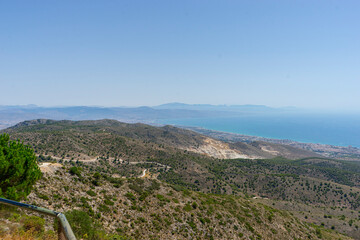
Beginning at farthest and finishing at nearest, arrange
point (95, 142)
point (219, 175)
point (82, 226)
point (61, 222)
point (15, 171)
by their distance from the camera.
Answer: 1. point (95, 142)
2. point (219, 175)
3. point (15, 171)
4. point (82, 226)
5. point (61, 222)

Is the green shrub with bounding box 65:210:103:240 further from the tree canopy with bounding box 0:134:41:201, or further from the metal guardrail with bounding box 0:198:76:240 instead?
the metal guardrail with bounding box 0:198:76:240

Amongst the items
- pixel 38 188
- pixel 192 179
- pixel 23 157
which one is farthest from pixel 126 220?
pixel 192 179

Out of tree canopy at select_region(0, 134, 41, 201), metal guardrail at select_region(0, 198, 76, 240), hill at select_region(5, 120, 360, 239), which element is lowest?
hill at select_region(5, 120, 360, 239)

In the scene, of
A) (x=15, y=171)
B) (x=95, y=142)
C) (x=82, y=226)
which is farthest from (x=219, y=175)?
(x=15, y=171)

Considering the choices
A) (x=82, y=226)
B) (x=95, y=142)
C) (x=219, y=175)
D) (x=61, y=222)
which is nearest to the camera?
(x=61, y=222)

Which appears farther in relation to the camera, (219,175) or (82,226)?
(219,175)

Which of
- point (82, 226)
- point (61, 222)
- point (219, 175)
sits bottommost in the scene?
point (219, 175)

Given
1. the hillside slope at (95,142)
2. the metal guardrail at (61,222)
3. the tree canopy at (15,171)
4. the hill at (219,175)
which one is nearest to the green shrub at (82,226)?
the tree canopy at (15,171)

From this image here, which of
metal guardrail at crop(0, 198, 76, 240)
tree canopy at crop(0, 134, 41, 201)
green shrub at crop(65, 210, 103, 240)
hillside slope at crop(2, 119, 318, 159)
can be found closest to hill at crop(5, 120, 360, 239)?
hillside slope at crop(2, 119, 318, 159)

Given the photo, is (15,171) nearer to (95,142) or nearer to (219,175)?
(219,175)
